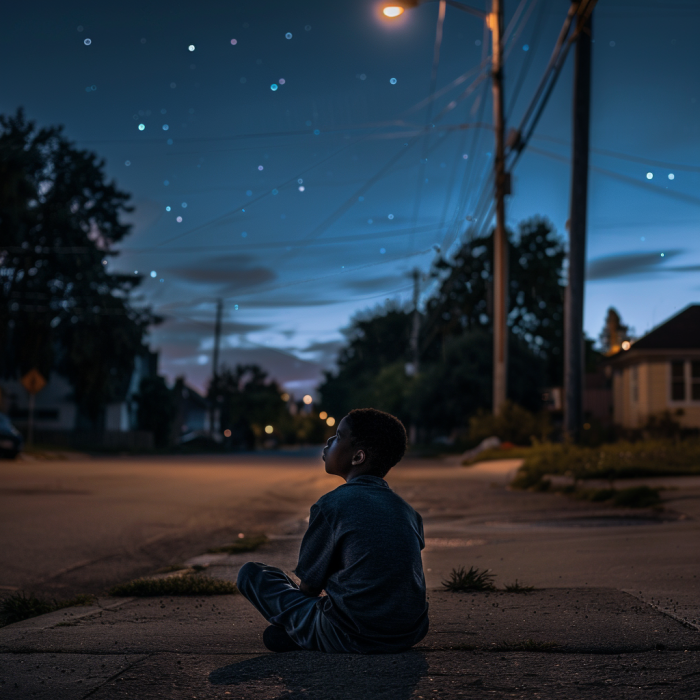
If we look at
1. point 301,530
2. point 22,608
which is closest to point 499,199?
point 301,530

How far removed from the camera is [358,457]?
3.56 meters

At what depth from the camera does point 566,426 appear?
16.5m

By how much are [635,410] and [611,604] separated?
26746mm

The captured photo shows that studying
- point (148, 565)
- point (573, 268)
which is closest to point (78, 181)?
point (573, 268)

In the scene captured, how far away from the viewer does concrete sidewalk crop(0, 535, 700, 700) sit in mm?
2918

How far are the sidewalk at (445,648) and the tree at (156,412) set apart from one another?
48.8 m

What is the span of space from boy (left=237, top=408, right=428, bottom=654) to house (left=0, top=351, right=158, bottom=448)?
38203mm

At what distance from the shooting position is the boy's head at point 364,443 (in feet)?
11.7

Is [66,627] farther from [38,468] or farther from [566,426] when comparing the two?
[38,468]

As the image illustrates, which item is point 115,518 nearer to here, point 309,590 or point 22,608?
point 22,608

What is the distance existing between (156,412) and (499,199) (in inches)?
1457

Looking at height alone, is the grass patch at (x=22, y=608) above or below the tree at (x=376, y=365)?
below

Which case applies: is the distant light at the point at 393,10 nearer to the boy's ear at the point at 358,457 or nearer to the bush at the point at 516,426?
the boy's ear at the point at 358,457

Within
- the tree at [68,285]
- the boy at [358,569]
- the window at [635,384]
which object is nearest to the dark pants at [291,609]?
the boy at [358,569]
